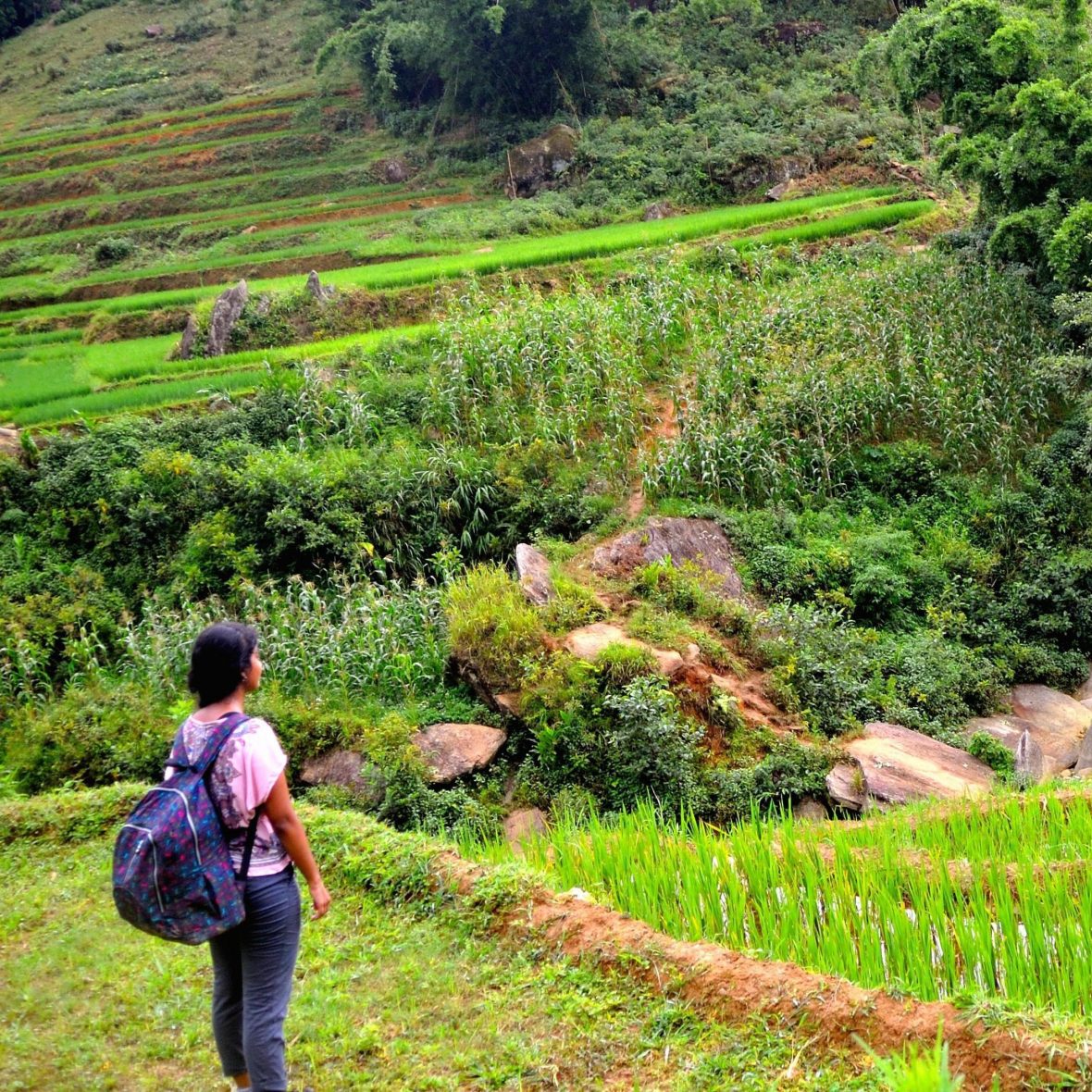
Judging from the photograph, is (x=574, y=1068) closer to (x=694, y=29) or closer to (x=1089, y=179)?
(x=1089, y=179)

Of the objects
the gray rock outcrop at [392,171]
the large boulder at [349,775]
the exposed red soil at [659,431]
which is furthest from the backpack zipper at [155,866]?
the gray rock outcrop at [392,171]

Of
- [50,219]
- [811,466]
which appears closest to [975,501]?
[811,466]

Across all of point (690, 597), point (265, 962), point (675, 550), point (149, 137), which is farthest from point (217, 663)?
point (149, 137)

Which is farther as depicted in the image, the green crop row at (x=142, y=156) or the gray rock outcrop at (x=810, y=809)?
the green crop row at (x=142, y=156)

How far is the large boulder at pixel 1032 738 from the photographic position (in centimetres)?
949

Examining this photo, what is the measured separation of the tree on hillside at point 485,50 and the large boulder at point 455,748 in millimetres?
22154

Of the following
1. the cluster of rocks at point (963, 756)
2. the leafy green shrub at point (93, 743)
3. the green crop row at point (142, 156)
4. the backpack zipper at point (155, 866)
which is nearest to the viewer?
the backpack zipper at point (155, 866)

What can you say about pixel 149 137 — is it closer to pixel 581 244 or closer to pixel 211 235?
pixel 211 235

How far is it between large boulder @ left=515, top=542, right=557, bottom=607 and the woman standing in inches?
257

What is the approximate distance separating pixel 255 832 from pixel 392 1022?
1.56 metres

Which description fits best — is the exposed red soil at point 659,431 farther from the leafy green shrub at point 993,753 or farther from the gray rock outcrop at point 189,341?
the gray rock outcrop at point 189,341

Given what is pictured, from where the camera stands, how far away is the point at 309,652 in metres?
9.89

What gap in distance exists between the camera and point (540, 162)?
2670 cm

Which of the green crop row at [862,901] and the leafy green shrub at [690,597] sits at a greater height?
the green crop row at [862,901]
